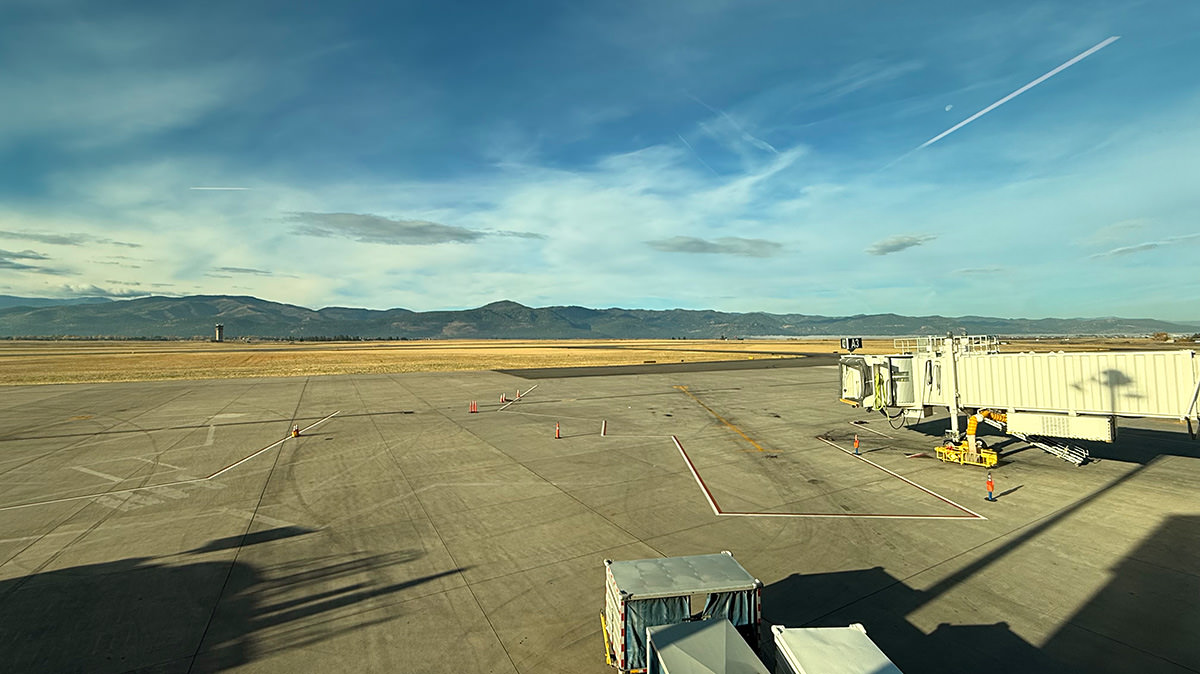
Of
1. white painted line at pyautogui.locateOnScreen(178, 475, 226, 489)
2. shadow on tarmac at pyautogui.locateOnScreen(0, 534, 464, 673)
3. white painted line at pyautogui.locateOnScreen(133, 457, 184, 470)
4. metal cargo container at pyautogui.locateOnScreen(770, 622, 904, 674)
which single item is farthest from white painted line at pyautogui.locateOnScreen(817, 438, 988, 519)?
white painted line at pyautogui.locateOnScreen(133, 457, 184, 470)

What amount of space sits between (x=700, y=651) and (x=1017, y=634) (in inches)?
271

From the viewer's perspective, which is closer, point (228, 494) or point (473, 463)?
point (228, 494)

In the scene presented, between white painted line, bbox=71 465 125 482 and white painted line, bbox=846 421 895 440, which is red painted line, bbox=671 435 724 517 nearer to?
white painted line, bbox=846 421 895 440

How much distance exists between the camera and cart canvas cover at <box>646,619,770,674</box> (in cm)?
594

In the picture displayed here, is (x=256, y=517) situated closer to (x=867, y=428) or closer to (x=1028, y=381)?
(x=1028, y=381)

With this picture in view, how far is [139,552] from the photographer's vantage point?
12781 millimetres

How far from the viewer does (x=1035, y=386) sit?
63.1 feet

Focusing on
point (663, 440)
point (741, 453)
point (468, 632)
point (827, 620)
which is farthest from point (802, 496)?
point (468, 632)

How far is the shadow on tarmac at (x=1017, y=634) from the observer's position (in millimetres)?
8211

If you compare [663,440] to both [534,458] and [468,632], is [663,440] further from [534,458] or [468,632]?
[468,632]

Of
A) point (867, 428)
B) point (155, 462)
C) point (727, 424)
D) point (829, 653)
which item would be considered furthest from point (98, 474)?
point (867, 428)

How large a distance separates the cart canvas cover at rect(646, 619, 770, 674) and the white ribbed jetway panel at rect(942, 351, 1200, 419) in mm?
19136

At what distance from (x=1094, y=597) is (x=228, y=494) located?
23.8 metres

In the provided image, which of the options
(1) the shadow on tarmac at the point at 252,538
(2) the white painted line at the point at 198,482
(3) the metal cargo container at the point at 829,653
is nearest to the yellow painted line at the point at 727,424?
(3) the metal cargo container at the point at 829,653
